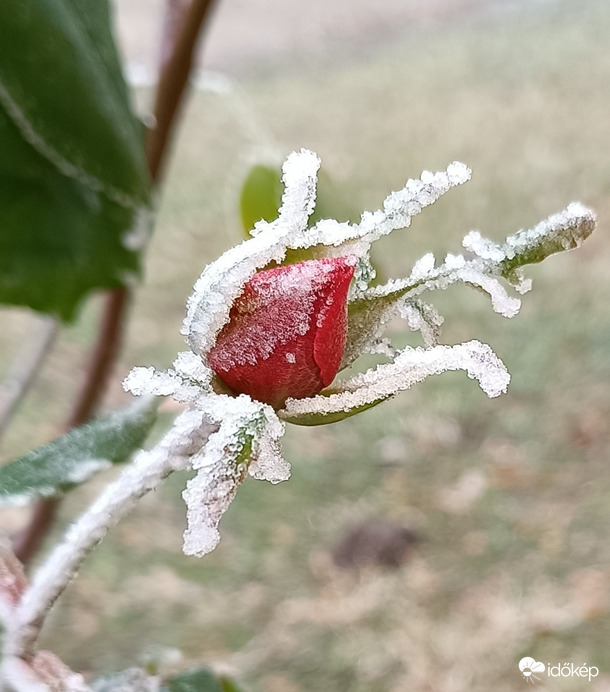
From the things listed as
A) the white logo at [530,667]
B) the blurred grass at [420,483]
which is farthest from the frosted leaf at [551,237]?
the white logo at [530,667]

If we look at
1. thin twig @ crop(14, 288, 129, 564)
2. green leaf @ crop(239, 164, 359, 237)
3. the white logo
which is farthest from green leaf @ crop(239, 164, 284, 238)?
the white logo

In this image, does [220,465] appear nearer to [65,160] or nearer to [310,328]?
[310,328]

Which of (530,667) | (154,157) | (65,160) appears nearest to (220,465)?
(65,160)

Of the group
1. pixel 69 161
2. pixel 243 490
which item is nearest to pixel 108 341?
pixel 69 161

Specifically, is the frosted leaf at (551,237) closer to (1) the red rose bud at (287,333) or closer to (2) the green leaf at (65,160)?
(1) the red rose bud at (287,333)

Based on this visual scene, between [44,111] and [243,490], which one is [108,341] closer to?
[44,111]

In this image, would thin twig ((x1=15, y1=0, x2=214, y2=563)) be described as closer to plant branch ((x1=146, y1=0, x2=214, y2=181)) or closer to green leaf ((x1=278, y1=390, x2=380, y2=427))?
plant branch ((x1=146, y1=0, x2=214, y2=181))
